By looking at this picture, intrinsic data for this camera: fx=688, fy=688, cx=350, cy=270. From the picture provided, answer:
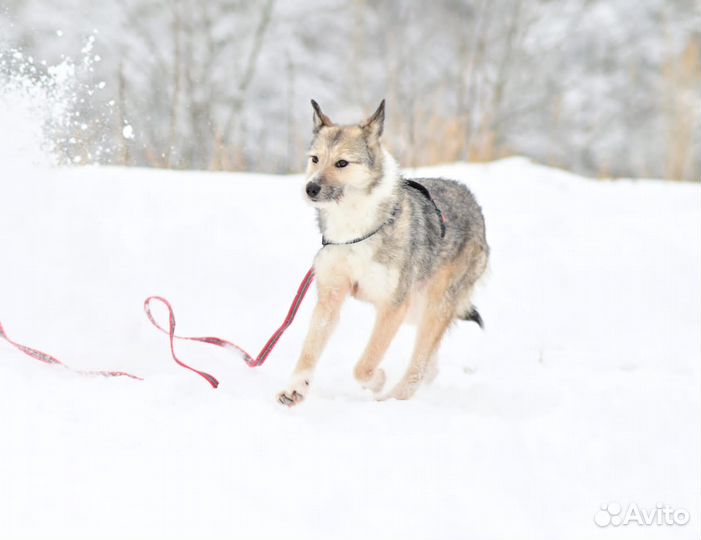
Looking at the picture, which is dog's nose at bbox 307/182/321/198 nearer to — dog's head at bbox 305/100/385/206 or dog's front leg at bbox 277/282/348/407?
dog's head at bbox 305/100/385/206

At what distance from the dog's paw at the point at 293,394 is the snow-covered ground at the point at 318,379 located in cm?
8

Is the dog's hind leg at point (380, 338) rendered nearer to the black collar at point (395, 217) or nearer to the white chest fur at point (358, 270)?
the white chest fur at point (358, 270)

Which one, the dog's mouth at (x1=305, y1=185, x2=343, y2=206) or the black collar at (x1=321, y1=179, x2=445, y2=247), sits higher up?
the dog's mouth at (x1=305, y1=185, x2=343, y2=206)

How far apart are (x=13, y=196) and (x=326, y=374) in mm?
2478

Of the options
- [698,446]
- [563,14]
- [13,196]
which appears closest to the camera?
[698,446]

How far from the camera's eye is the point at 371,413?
273 centimetres

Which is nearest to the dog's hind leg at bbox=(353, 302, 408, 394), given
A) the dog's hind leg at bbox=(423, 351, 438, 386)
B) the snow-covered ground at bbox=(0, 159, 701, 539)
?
the snow-covered ground at bbox=(0, 159, 701, 539)

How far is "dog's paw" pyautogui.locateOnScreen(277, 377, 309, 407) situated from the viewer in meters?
2.87

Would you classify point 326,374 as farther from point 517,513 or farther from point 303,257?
point 517,513

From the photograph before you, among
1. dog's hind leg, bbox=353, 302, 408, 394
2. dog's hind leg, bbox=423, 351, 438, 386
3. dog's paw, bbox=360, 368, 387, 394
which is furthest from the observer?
dog's hind leg, bbox=423, 351, 438, 386

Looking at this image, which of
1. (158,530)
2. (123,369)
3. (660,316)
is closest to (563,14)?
(660,316)

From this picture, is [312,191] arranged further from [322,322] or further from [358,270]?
[322,322]

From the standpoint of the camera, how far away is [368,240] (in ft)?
10.3

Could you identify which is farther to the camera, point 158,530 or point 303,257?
point 303,257
